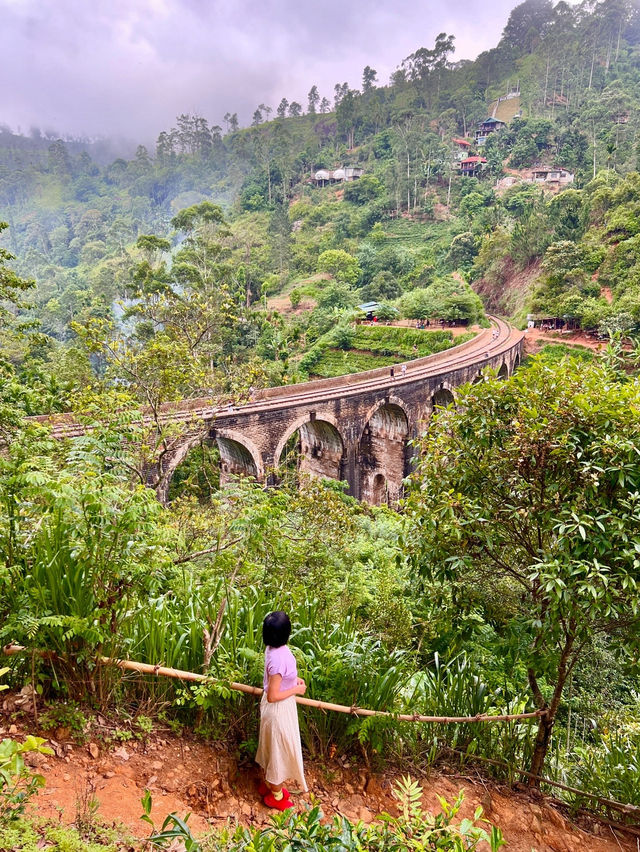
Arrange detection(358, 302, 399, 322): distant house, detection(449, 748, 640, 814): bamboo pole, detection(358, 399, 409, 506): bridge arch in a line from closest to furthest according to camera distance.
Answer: detection(449, 748, 640, 814): bamboo pole < detection(358, 399, 409, 506): bridge arch < detection(358, 302, 399, 322): distant house

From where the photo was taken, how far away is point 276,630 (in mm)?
2398

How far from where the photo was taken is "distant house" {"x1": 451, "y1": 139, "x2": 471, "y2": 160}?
57750 mm

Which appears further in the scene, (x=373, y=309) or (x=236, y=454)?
(x=373, y=309)

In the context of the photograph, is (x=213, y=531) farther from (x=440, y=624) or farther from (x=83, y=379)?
(x=83, y=379)

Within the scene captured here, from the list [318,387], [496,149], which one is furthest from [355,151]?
[318,387]

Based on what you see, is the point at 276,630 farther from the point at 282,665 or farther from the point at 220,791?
the point at 220,791

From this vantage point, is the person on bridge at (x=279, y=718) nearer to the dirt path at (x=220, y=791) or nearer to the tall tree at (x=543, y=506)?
the dirt path at (x=220, y=791)

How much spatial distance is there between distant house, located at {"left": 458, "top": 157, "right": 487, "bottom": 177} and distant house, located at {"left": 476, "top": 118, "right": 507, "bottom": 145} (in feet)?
30.3

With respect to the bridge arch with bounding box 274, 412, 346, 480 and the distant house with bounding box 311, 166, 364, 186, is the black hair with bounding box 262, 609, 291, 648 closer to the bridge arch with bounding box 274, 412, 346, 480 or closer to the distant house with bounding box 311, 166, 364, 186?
the bridge arch with bounding box 274, 412, 346, 480

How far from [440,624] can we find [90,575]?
236 centimetres

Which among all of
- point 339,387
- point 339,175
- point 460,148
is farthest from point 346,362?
point 460,148

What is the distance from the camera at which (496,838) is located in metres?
1.64

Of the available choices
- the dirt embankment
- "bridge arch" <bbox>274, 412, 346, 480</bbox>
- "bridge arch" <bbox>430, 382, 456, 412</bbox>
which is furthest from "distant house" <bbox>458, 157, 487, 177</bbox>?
"bridge arch" <bbox>274, 412, 346, 480</bbox>

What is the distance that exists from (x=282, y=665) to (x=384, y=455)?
59.3 feet
